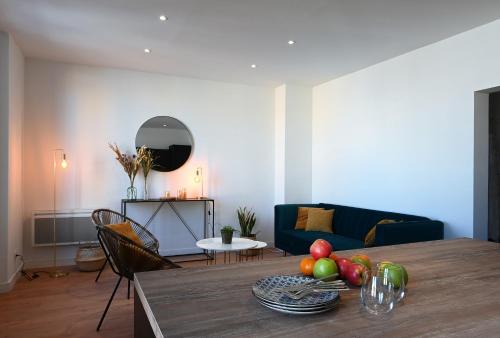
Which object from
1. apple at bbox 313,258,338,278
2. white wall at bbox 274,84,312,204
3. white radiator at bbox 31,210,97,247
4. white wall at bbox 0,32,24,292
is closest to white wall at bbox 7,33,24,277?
white wall at bbox 0,32,24,292

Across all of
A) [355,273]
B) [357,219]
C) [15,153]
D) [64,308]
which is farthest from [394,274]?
[15,153]

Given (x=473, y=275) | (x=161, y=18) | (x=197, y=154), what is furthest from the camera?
(x=197, y=154)

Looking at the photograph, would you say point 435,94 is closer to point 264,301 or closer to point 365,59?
point 365,59

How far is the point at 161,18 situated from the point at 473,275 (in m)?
2.92

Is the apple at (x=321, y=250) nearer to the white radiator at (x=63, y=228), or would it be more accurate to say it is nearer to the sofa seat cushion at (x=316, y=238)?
the sofa seat cushion at (x=316, y=238)

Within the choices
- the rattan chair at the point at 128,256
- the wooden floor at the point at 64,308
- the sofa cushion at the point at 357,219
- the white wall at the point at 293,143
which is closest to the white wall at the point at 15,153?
the wooden floor at the point at 64,308

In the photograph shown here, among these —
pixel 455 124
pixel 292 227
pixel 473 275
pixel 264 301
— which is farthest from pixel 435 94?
pixel 264 301

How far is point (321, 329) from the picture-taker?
0.90 meters

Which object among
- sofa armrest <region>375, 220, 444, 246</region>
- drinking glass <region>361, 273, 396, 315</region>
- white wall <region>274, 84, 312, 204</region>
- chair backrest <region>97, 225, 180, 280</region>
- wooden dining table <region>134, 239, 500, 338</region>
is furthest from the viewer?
white wall <region>274, 84, 312, 204</region>

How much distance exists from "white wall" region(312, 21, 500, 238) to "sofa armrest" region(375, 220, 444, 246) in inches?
7.9

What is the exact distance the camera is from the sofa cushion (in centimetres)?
397

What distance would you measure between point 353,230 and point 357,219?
0.47 ft

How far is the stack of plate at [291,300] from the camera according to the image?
3.22 ft

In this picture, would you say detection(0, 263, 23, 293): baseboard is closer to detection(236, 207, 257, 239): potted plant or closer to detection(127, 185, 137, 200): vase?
detection(127, 185, 137, 200): vase
